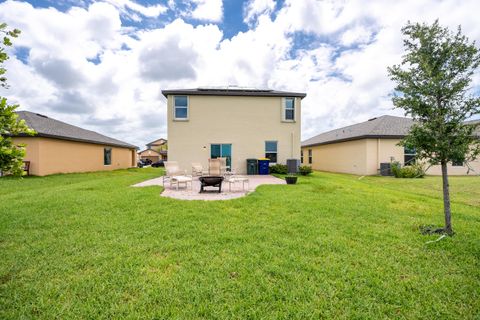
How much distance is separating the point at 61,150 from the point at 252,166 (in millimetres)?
15787

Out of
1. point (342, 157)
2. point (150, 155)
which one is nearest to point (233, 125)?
point (342, 157)

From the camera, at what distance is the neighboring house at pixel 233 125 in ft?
50.5

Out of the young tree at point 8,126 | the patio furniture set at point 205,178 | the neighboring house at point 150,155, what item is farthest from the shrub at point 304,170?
the neighboring house at point 150,155

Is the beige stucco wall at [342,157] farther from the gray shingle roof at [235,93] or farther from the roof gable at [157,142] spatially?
the roof gable at [157,142]

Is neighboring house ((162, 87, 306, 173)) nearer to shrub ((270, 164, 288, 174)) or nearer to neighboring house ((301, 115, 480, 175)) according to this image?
shrub ((270, 164, 288, 174))

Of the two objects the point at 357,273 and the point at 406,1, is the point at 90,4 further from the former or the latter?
the point at 357,273

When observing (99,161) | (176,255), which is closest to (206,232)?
(176,255)

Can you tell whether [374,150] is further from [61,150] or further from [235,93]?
[61,150]

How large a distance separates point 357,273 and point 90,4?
13.3m

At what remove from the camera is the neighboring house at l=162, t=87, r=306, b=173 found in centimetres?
1538

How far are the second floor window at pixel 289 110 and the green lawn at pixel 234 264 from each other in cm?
1106

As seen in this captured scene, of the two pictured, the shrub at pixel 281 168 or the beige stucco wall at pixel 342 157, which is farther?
the beige stucco wall at pixel 342 157

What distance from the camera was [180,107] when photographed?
15344mm

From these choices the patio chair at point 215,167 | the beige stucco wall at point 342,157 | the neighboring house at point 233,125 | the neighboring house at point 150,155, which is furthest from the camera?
the neighboring house at point 150,155
